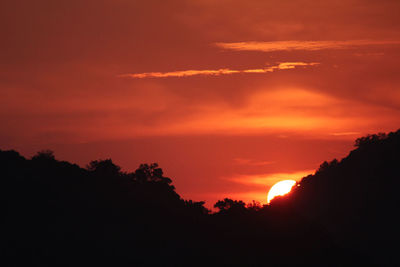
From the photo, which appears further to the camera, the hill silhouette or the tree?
the tree

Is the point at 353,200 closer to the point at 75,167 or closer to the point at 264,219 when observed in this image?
the point at 264,219

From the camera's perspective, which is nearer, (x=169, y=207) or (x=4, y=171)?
(x=4, y=171)

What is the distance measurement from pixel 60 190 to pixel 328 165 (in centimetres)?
10613

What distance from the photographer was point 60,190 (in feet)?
233

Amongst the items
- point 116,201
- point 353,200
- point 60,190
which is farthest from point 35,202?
point 353,200

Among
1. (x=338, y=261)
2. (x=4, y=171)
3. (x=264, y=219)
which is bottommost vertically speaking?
(x=338, y=261)

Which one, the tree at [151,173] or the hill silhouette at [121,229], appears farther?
the tree at [151,173]

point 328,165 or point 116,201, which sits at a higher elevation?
point 328,165

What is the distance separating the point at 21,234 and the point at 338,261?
108ft

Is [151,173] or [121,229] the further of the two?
[151,173]

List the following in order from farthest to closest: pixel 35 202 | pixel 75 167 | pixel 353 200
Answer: pixel 353 200 < pixel 75 167 < pixel 35 202

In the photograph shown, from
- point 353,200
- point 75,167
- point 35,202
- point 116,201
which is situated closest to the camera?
point 35,202

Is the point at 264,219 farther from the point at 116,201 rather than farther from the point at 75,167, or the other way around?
the point at 75,167

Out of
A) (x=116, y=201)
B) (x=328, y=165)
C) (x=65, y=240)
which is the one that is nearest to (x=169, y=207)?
(x=116, y=201)
